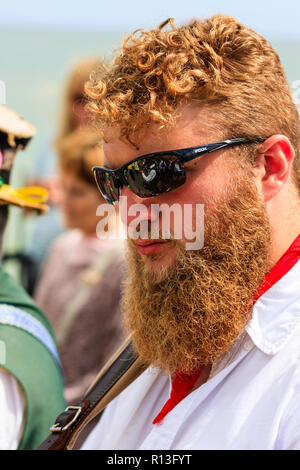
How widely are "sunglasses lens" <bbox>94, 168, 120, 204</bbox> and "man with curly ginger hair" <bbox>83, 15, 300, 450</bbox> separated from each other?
0.03m

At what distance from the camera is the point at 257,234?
1.74m

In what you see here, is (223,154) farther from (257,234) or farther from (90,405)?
(90,405)

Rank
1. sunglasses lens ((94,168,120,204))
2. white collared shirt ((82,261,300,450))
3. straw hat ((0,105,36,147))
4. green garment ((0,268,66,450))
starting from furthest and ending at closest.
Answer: straw hat ((0,105,36,147)) → green garment ((0,268,66,450)) → sunglasses lens ((94,168,120,204)) → white collared shirt ((82,261,300,450))

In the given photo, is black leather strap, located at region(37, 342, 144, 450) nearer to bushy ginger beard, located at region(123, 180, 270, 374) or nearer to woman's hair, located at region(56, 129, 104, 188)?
bushy ginger beard, located at region(123, 180, 270, 374)

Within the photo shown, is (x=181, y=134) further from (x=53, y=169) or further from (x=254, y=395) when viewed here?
(x=53, y=169)

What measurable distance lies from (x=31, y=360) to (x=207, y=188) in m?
0.98

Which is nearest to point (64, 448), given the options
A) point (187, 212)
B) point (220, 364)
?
point (220, 364)

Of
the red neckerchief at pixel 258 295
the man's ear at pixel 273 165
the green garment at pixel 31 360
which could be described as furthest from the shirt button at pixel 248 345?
the green garment at pixel 31 360

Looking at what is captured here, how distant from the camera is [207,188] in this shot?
171 cm

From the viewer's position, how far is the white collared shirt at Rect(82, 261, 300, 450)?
146cm

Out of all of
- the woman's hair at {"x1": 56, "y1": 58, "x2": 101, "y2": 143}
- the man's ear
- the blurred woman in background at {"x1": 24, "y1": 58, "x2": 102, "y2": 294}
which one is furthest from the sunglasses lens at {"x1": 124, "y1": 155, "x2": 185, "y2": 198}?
the woman's hair at {"x1": 56, "y1": 58, "x2": 101, "y2": 143}

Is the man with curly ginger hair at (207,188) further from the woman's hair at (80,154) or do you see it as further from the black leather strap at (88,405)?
the woman's hair at (80,154)

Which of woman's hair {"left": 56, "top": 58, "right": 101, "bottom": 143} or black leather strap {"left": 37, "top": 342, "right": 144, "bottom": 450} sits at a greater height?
woman's hair {"left": 56, "top": 58, "right": 101, "bottom": 143}

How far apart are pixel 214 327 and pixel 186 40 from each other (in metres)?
0.87
